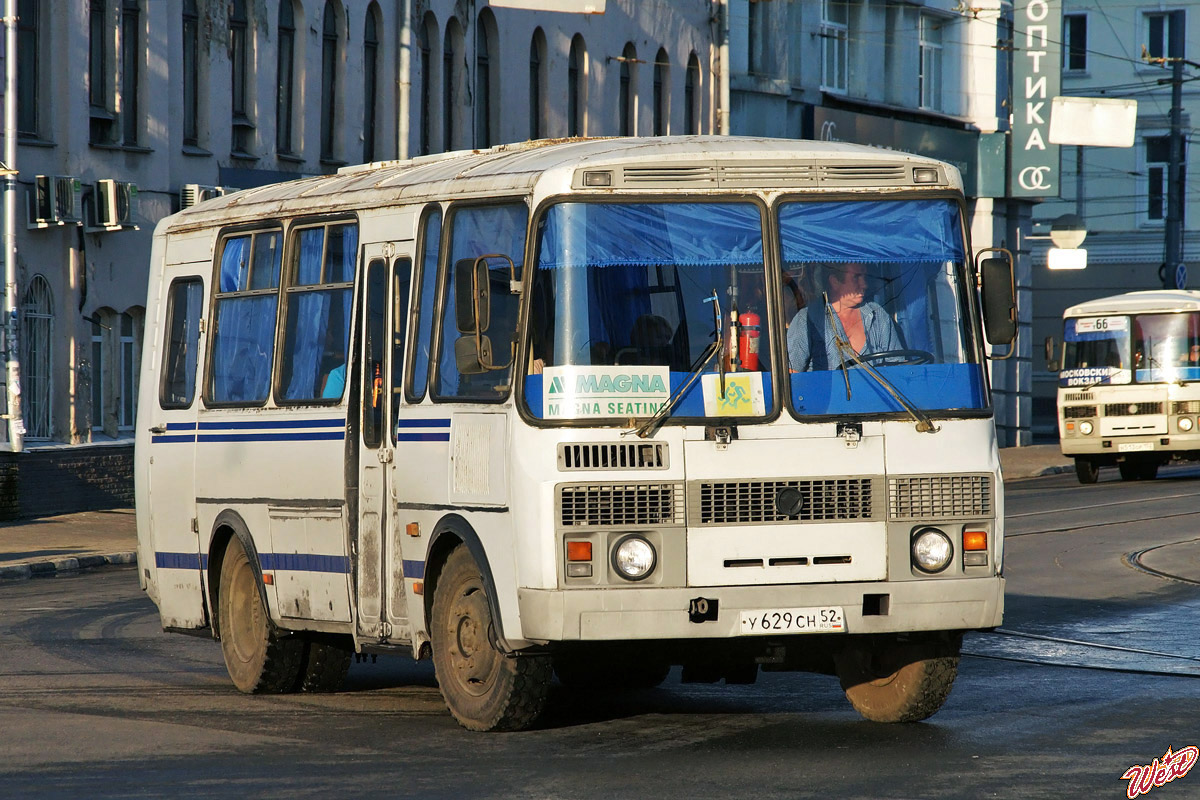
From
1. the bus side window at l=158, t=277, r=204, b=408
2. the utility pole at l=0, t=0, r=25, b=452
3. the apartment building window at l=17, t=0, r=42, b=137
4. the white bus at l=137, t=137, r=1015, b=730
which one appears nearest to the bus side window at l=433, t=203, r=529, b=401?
the white bus at l=137, t=137, r=1015, b=730

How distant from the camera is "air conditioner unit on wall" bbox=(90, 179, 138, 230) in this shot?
27.5 m

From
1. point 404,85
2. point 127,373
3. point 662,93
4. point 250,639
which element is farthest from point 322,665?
point 662,93

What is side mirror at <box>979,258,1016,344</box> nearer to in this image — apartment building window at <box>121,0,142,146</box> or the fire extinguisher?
the fire extinguisher

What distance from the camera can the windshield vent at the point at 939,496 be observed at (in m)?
9.89

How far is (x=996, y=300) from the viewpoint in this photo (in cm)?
1037

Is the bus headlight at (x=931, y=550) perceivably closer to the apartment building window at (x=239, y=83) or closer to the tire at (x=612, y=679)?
the tire at (x=612, y=679)

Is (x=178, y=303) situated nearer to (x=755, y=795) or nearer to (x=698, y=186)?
(x=698, y=186)

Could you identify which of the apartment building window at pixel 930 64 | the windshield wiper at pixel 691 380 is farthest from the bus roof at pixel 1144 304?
the windshield wiper at pixel 691 380

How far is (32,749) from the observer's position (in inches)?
390

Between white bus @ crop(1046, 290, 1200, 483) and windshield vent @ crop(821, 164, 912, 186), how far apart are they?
76.8 feet

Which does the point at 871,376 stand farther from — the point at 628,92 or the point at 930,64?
the point at 930,64

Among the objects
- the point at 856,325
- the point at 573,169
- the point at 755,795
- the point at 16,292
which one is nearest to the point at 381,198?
the point at 573,169

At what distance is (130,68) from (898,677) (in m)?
20.2

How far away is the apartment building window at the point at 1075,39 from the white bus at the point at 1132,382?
31993 mm
